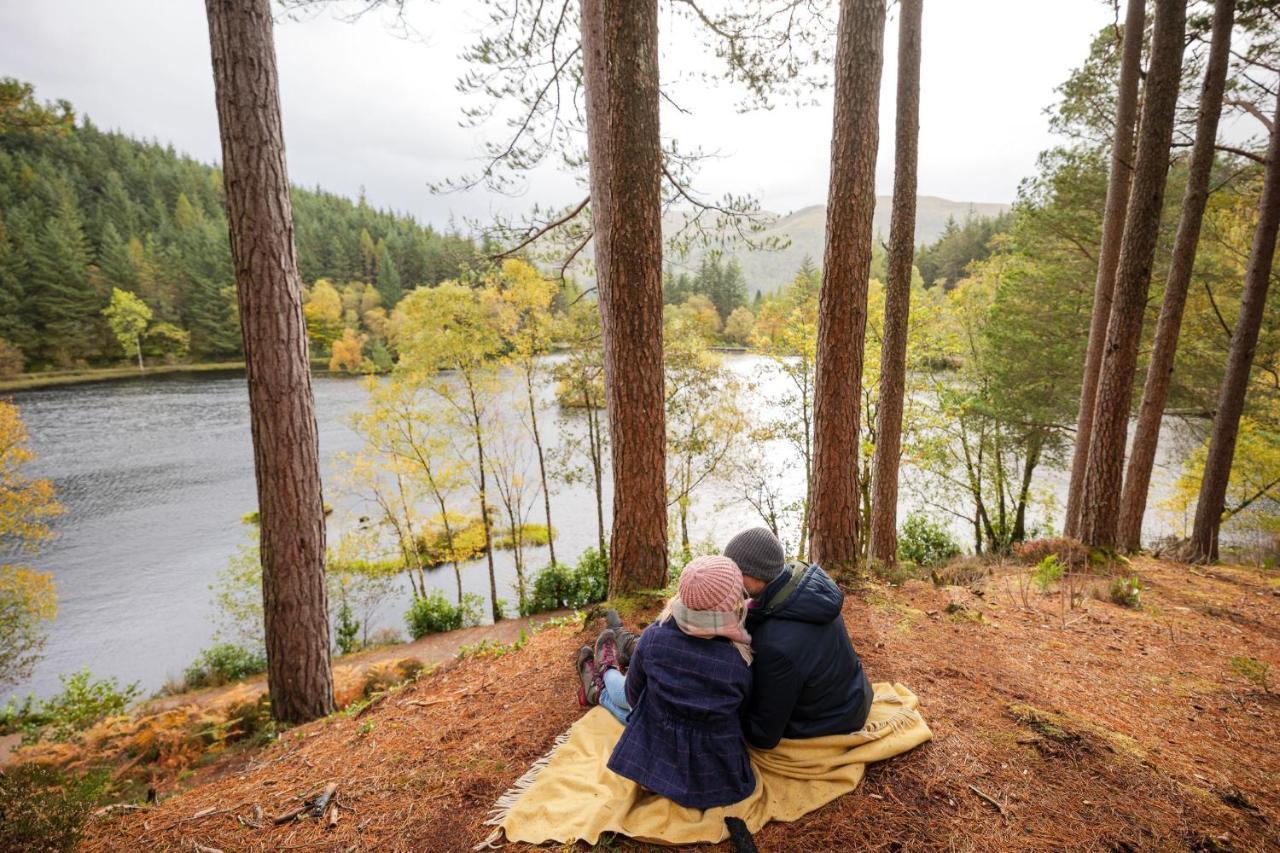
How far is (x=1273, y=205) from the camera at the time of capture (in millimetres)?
6566

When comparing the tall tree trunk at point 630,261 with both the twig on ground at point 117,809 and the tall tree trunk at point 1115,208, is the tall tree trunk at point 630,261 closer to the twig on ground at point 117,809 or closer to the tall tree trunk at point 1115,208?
the twig on ground at point 117,809

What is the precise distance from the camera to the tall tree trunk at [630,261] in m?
3.74

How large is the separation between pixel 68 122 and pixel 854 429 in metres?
10.2

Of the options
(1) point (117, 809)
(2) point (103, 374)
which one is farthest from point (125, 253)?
(1) point (117, 809)

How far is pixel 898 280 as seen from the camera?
6.74 metres

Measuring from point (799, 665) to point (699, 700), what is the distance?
48 cm

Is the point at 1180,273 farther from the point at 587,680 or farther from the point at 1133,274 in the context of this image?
the point at 587,680

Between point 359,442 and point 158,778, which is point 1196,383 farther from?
point 359,442

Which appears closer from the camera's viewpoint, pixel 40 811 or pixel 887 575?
pixel 40 811

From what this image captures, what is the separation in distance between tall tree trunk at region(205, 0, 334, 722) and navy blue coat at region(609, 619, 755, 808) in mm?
3231

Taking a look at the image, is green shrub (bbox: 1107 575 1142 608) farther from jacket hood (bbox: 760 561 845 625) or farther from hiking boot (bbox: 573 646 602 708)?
hiking boot (bbox: 573 646 602 708)

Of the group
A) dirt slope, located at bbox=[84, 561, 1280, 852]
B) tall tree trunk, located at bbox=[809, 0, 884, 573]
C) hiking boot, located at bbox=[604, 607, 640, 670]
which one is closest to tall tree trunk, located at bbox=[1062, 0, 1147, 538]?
dirt slope, located at bbox=[84, 561, 1280, 852]

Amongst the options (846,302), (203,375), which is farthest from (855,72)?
(203,375)

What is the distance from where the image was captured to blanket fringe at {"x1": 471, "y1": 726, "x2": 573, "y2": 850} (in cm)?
221
